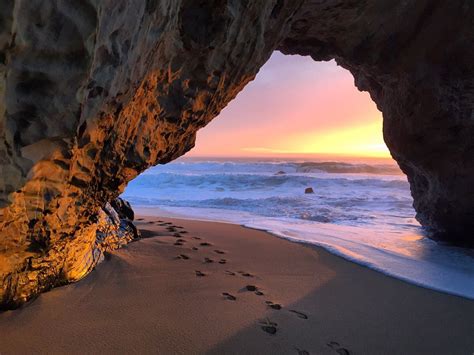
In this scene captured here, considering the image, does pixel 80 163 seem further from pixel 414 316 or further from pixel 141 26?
pixel 414 316

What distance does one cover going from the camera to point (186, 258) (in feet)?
12.3

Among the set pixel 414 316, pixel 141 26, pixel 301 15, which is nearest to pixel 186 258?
pixel 414 316

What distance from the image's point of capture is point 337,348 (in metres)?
2.10

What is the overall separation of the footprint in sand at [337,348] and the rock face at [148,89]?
6.52 ft

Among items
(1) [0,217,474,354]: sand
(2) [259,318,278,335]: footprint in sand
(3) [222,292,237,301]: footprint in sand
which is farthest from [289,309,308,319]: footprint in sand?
(3) [222,292,237,301]: footprint in sand

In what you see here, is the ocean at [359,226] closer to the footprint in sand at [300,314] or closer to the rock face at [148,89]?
the rock face at [148,89]

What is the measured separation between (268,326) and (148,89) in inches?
76.6

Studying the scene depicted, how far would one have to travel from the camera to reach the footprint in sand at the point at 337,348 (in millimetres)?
2070

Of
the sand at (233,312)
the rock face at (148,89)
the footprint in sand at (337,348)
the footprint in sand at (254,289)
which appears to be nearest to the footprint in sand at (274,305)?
the sand at (233,312)

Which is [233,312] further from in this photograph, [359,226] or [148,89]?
[359,226]

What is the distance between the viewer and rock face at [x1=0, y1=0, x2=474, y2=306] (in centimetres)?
155

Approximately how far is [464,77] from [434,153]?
1.21 meters

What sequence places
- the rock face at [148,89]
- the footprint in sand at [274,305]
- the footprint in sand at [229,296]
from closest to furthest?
1. the rock face at [148,89]
2. the footprint in sand at [274,305]
3. the footprint in sand at [229,296]

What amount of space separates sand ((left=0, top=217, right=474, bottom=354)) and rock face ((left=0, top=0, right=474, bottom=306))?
1.13ft
